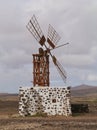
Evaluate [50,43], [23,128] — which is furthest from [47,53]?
[23,128]

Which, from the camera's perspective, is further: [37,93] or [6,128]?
[37,93]

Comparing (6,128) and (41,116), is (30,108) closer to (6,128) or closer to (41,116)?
(41,116)

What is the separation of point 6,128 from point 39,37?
62.2 feet

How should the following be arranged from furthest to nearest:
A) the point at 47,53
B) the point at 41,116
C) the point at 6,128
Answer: the point at 47,53 → the point at 41,116 → the point at 6,128

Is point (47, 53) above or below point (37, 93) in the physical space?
above

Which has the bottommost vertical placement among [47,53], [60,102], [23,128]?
[23,128]

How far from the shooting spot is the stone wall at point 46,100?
150 feet

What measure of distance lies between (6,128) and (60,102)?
13.9 meters

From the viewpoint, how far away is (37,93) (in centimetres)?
4606

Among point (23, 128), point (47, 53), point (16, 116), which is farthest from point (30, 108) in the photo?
point (23, 128)

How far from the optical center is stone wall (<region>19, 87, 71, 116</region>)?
4581 centimetres

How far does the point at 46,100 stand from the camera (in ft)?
151

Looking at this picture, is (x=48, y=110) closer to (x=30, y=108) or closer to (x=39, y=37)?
(x=30, y=108)

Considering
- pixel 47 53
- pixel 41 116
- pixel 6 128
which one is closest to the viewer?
pixel 6 128
